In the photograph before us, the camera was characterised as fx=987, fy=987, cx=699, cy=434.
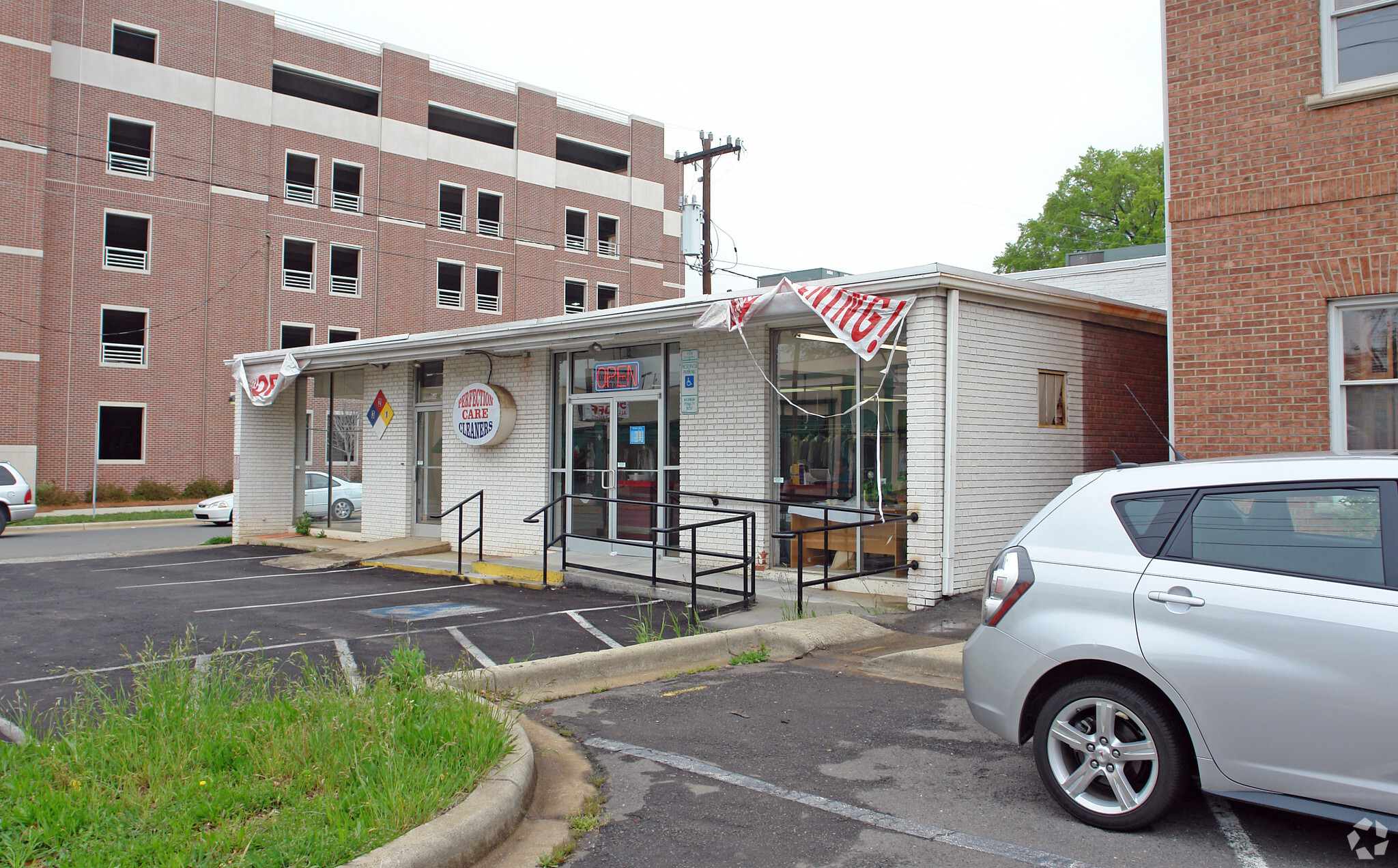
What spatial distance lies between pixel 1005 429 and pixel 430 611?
6.40 meters

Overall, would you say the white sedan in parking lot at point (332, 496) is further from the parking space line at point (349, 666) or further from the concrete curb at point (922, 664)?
the concrete curb at point (922, 664)

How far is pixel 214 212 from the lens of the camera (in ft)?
109

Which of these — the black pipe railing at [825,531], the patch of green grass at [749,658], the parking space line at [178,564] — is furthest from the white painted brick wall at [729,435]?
the parking space line at [178,564]

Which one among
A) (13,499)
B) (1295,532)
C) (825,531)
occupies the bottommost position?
(13,499)

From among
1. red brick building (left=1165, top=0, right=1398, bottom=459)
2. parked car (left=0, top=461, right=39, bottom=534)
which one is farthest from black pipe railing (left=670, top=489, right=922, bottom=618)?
parked car (left=0, top=461, right=39, bottom=534)

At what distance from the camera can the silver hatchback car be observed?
3693mm

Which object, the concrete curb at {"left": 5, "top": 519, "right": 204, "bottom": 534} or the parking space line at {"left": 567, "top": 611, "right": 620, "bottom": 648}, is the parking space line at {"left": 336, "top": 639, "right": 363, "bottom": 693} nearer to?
the parking space line at {"left": 567, "top": 611, "right": 620, "bottom": 648}

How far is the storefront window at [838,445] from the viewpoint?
35.0 feet

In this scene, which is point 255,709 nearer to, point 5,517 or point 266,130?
point 5,517

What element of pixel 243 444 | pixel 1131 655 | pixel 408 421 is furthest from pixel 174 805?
pixel 243 444

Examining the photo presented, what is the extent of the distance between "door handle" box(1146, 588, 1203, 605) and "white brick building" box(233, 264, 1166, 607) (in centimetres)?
550

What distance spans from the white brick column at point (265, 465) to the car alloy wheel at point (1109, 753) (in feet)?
58.7

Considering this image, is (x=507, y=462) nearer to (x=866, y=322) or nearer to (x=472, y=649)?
(x=472, y=649)

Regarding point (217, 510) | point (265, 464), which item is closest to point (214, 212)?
point (217, 510)
